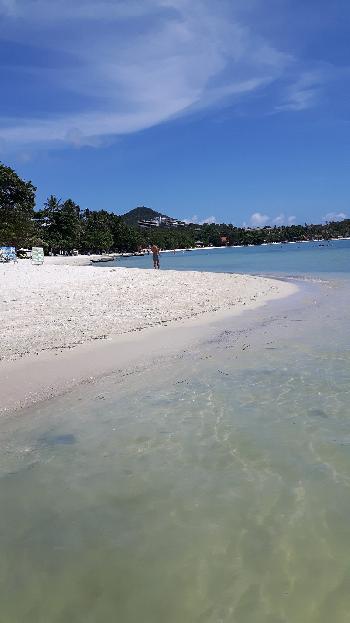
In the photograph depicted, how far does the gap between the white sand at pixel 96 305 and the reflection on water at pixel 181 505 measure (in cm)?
370

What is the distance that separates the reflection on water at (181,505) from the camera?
10.3 ft

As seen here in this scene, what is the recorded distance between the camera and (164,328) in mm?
12367

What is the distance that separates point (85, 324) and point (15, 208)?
6378 centimetres

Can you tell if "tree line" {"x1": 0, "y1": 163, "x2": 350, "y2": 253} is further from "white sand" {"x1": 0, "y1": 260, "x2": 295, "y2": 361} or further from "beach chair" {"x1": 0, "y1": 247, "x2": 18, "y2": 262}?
"white sand" {"x1": 0, "y1": 260, "x2": 295, "y2": 361}

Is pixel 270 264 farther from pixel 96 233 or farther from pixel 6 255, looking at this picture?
pixel 96 233

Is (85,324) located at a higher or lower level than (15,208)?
lower

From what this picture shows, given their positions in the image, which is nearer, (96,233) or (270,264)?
(270,264)

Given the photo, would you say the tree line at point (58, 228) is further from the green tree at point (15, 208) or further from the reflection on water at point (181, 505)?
the reflection on water at point (181, 505)

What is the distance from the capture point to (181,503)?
424 cm

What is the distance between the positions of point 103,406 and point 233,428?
2.02 m

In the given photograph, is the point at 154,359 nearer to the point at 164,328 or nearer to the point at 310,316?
the point at 164,328

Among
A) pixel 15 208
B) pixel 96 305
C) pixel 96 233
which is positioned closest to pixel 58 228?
pixel 96 233

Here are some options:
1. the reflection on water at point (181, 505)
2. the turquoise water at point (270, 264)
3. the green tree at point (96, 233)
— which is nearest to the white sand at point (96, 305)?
the reflection on water at point (181, 505)

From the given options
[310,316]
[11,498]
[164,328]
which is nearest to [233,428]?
[11,498]
